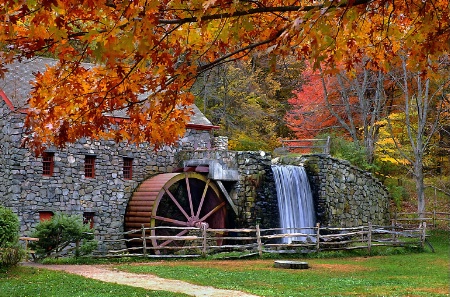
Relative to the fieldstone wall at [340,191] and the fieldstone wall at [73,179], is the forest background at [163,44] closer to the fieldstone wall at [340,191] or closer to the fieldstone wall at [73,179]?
the fieldstone wall at [73,179]

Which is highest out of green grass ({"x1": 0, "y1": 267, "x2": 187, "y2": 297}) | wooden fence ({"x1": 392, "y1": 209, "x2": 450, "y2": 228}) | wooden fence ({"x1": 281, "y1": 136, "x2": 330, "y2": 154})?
wooden fence ({"x1": 281, "y1": 136, "x2": 330, "y2": 154})

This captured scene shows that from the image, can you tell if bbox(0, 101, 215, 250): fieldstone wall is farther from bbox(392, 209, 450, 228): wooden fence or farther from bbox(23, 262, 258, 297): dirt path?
bbox(392, 209, 450, 228): wooden fence

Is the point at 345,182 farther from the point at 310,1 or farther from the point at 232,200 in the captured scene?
the point at 310,1

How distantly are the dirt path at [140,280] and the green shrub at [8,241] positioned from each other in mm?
1116

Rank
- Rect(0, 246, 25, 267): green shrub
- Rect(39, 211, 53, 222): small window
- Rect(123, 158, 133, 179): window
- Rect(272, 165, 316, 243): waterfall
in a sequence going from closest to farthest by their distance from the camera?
Rect(0, 246, 25, 267): green shrub
Rect(39, 211, 53, 222): small window
Rect(123, 158, 133, 179): window
Rect(272, 165, 316, 243): waterfall

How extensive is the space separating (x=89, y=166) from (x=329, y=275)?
961 centimetres

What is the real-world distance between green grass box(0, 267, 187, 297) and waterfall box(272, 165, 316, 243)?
34.6 feet

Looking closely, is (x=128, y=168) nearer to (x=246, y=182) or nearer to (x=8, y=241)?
(x=246, y=182)

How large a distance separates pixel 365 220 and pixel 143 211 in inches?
375

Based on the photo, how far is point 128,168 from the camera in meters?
21.8

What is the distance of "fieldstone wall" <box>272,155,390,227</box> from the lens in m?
23.1

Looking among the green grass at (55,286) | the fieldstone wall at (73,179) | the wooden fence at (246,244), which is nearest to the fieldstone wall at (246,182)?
the wooden fence at (246,244)

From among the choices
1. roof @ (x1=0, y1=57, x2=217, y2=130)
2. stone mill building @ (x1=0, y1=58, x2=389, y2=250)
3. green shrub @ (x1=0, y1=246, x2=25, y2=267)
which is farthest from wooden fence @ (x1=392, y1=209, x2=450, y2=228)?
green shrub @ (x1=0, y1=246, x2=25, y2=267)

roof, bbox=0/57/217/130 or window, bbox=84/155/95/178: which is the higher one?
roof, bbox=0/57/217/130
